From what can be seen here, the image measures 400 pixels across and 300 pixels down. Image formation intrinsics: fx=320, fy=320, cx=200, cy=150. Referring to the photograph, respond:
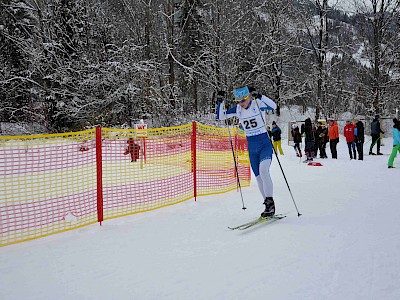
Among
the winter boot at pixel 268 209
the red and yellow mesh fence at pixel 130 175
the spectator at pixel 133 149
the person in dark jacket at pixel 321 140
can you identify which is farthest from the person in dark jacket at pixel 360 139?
the winter boot at pixel 268 209

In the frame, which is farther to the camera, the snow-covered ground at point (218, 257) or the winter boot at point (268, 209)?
the winter boot at point (268, 209)

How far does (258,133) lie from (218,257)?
95.7 inches

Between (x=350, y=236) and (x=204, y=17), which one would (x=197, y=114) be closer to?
(x=204, y=17)

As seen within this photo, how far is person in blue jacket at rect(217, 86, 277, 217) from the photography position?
530cm

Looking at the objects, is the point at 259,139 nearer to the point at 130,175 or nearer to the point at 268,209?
the point at 268,209

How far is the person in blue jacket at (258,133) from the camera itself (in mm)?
5305

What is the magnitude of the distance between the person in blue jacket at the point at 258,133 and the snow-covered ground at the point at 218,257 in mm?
634

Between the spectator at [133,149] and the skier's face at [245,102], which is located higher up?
the skier's face at [245,102]

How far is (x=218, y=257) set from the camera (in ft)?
12.2

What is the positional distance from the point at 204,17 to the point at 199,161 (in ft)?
60.0

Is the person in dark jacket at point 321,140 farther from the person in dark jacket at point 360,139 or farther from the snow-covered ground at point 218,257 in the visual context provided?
the snow-covered ground at point 218,257

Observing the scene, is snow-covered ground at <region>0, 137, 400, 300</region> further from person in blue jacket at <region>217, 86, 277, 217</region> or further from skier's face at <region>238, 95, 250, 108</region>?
skier's face at <region>238, 95, 250, 108</region>

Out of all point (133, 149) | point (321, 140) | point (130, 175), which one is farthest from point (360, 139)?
point (133, 149)

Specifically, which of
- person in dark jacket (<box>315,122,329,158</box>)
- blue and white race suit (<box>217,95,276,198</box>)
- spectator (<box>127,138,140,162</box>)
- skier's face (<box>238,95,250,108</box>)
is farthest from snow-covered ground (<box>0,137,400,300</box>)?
person in dark jacket (<box>315,122,329,158</box>)
